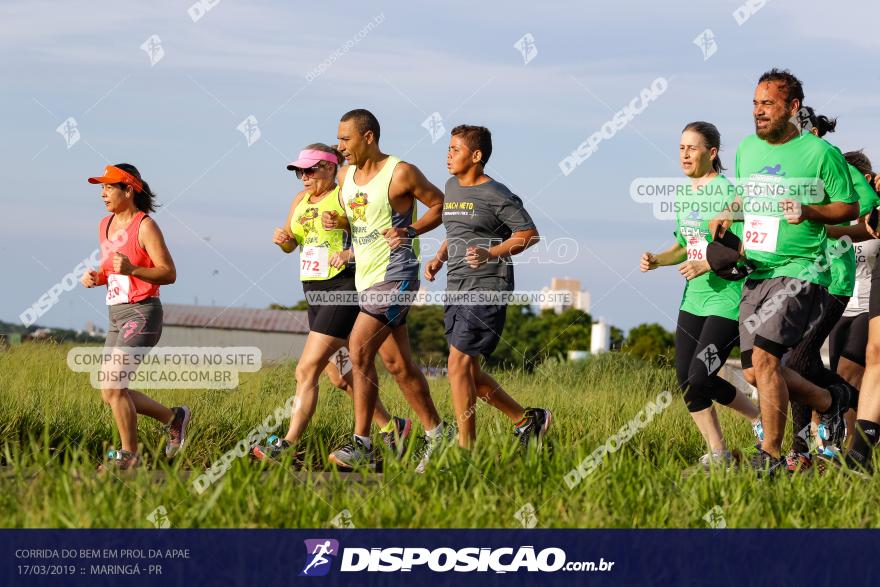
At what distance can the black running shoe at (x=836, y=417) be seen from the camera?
25.2ft

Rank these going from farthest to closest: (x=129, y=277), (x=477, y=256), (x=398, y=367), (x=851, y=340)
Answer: (x=851, y=340) → (x=398, y=367) → (x=129, y=277) → (x=477, y=256)

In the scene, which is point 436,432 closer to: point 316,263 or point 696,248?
point 316,263

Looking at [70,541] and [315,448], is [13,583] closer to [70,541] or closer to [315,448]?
[70,541]

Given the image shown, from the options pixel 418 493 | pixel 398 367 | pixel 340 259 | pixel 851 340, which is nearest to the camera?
pixel 418 493

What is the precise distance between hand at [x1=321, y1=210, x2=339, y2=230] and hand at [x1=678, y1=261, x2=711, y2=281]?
83.6 inches

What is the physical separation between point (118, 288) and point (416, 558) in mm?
3078

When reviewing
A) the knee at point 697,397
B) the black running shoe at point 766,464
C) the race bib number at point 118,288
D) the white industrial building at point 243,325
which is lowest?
the black running shoe at point 766,464

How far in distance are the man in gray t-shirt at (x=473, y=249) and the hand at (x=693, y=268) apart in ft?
3.08

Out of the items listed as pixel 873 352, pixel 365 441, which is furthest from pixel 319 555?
pixel 873 352

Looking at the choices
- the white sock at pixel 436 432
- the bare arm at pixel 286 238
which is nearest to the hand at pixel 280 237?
the bare arm at pixel 286 238

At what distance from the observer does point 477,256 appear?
6.93m

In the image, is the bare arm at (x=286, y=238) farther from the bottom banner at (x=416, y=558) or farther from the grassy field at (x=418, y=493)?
the bottom banner at (x=416, y=558)

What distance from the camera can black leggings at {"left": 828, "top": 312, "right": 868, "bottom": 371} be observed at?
8.23m

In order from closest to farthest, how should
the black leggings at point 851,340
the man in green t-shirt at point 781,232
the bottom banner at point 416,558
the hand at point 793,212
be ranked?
the bottom banner at point 416,558 < the hand at point 793,212 < the man in green t-shirt at point 781,232 < the black leggings at point 851,340
